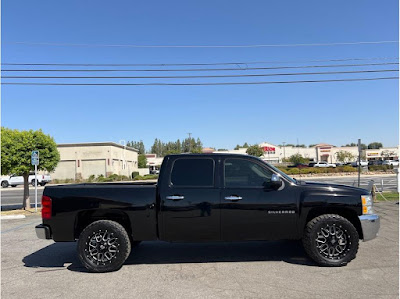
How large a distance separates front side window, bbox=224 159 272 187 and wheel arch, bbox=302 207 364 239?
92 centimetres

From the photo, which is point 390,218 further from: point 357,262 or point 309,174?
point 309,174

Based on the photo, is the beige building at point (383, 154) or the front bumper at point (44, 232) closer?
the front bumper at point (44, 232)

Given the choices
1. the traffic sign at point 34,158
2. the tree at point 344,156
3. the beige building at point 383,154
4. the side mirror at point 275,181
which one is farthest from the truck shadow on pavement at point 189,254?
the beige building at point 383,154

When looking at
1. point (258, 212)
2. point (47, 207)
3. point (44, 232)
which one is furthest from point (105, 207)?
point (258, 212)

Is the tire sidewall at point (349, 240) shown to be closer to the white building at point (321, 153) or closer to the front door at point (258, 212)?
the front door at point (258, 212)

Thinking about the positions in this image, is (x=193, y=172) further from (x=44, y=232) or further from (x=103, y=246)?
(x=44, y=232)

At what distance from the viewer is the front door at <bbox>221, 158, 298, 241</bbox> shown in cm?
485

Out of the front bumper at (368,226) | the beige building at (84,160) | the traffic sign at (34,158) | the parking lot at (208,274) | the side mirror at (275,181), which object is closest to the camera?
the parking lot at (208,274)

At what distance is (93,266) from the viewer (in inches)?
188

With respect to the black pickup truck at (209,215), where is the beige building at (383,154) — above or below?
above

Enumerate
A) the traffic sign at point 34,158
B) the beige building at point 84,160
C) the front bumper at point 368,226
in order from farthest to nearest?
the beige building at point 84,160 → the traffic sign at point 34,158 → the front bumper at point 368,226

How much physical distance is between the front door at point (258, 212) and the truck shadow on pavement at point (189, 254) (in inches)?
25.3

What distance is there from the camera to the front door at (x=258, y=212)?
485 centimetres

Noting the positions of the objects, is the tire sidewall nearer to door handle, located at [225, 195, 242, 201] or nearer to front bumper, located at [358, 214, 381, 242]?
front bumper, located at [358, 214, 381, 242]
